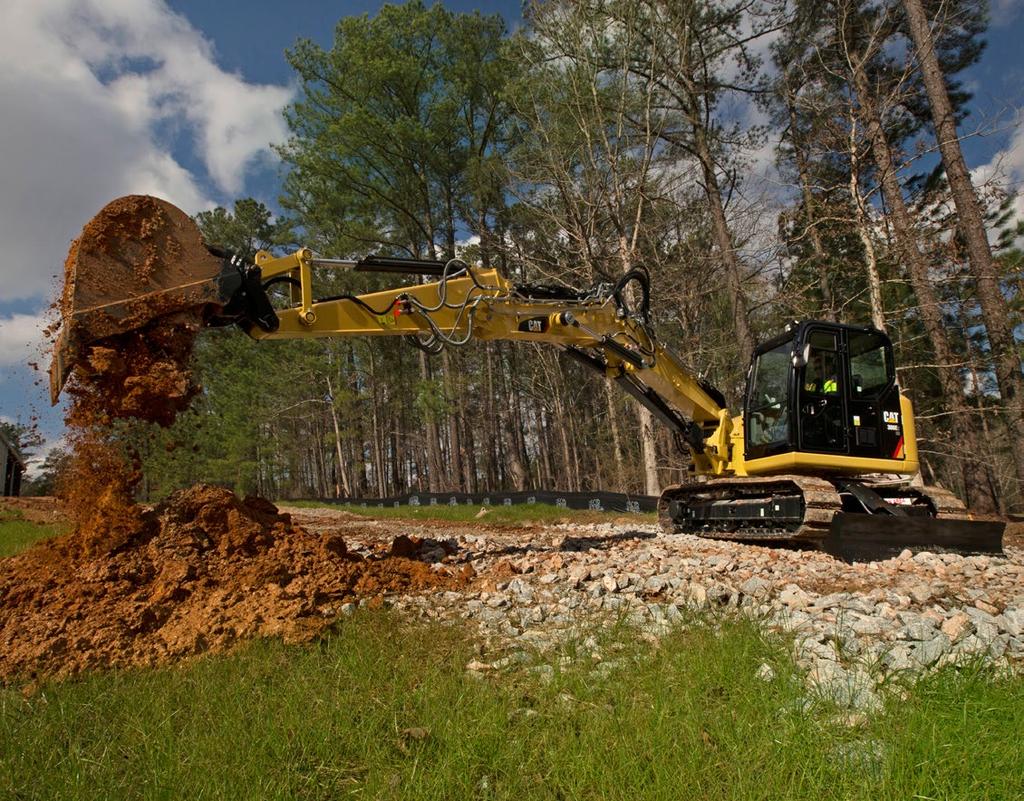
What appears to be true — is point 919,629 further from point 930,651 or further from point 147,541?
point 147,541

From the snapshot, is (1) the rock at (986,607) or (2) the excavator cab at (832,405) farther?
(2) the excavator cab at (832,405)

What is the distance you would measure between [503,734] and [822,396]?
6.31m

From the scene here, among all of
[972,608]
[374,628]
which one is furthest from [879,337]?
[374,628]

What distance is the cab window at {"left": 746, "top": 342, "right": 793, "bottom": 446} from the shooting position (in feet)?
25.1

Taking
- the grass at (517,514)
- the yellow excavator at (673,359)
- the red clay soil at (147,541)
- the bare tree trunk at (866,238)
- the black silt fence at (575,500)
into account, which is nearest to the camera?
the red clay soil at (147,541)

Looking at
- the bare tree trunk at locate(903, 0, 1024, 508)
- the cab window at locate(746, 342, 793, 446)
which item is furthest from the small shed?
the bare tree trunk at locate(903, 0, 1024, 508)

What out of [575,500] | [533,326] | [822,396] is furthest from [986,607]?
[575,500]

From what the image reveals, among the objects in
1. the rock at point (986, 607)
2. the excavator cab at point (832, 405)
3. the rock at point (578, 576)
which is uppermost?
the excavator cab at point (832, 405)

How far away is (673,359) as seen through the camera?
8484 mm

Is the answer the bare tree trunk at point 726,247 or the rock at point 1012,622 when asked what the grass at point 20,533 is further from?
the bare tree trunk at point 726,247

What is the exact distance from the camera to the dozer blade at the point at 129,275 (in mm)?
4277

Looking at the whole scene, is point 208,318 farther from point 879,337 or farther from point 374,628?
point 879,337

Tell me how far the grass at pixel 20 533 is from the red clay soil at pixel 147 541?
3.09 meters

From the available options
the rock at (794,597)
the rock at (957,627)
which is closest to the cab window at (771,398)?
the rock at (794,597)
